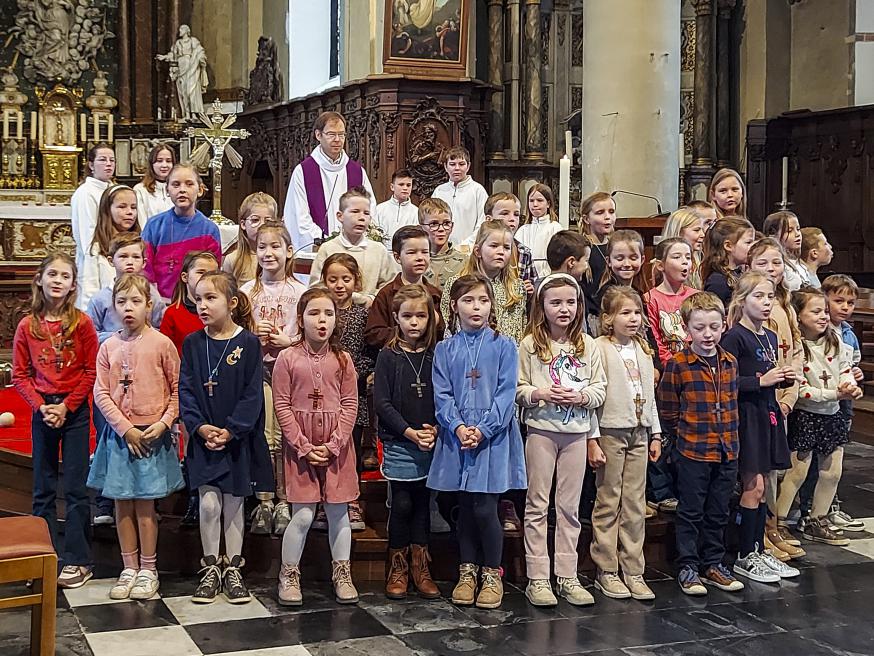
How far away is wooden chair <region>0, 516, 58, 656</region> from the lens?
391 centimetres

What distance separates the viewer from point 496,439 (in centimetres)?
496

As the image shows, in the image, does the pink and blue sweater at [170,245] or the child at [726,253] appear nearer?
the child at [726,253]

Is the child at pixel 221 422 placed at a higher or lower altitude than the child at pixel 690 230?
lower

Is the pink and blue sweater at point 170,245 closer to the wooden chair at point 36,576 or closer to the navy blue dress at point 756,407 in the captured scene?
the wooden chair at point 36,576

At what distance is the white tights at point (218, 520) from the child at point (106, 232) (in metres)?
1.36

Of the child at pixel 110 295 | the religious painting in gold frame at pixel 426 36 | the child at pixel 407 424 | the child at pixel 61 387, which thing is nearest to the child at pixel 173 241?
the child at pixel 110 295

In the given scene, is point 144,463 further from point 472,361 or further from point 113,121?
point 113,121

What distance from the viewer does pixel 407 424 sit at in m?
5.03

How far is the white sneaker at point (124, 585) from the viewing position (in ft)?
16.2

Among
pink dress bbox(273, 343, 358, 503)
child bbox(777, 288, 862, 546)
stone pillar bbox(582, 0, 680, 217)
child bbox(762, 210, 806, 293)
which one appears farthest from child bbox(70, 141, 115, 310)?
child bbox(777, 288, 862, 546)

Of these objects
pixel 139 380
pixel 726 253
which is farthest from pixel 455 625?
pixel 726 253

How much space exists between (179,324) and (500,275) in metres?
1.45

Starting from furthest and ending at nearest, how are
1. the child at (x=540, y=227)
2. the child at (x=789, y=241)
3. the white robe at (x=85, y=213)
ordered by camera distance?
the child at (x=540, y=227) < the white robe at (x=85, y=213) < the child at (x=789, y=241)

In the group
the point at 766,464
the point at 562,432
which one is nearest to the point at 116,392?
the point at 562,432
